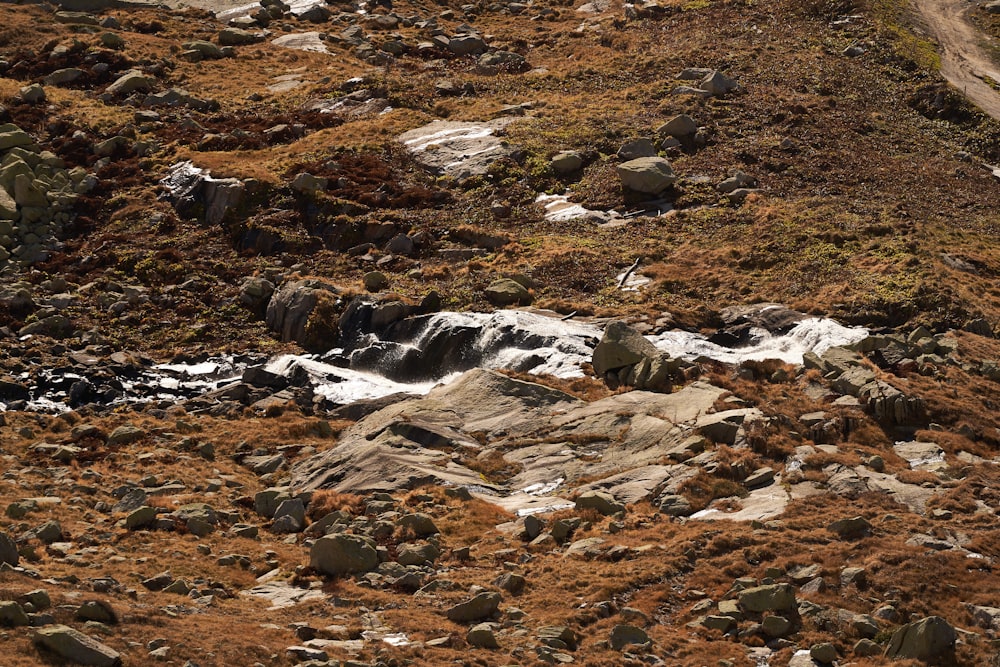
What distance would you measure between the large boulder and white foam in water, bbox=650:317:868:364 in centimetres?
1241

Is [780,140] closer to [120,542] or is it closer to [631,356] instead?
[631,356]

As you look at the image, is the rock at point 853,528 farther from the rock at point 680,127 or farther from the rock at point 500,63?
the rock at point 500,63

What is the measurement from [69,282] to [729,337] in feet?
89.6

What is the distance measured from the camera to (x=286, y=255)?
178 ft

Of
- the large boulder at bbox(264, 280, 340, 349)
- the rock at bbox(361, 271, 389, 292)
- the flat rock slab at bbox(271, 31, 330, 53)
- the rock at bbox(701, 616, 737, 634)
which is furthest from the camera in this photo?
the flat rock slab at bbox(271, 31, 330, 53)

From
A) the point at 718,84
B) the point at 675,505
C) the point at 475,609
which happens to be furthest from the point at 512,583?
the point at 718,84

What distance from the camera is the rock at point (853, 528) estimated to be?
28656mm

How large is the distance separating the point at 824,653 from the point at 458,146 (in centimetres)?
4166

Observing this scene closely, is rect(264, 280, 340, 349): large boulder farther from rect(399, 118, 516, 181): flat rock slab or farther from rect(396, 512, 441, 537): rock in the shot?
rect(396, 512, 441, 537): rock

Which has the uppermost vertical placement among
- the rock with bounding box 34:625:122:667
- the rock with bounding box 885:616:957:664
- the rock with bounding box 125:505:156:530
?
the rock with bounding box 34:625:122:667

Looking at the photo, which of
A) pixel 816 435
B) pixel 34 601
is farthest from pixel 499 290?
pixel 34 601

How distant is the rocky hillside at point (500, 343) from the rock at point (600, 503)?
15cm

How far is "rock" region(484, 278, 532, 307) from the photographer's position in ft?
156

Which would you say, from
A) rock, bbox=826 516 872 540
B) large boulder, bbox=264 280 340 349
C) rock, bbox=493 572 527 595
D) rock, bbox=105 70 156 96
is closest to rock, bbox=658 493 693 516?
rock, bbox=826 516 872 540
